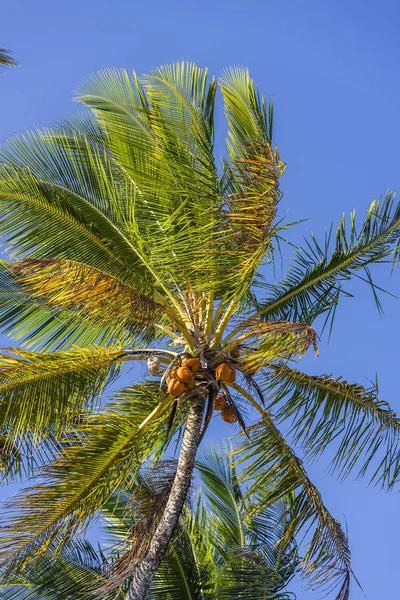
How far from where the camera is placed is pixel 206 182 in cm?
809

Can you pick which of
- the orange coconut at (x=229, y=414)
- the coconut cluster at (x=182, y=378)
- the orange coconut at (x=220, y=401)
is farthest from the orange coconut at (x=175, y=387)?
the orange coconut at (x=229, y=414)

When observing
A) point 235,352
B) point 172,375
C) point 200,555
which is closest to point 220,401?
point 235,352

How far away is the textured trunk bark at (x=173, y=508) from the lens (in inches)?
302

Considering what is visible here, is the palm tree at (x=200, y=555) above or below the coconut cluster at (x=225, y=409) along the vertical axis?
below

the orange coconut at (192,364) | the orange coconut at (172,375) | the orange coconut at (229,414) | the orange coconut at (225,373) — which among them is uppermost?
the orange coconut at (225,373)

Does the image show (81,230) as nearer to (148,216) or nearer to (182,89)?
(148,216)

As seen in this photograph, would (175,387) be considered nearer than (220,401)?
Yes

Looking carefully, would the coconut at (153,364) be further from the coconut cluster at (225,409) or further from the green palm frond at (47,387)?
the coconut cluster at (225,409)

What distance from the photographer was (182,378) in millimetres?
7605

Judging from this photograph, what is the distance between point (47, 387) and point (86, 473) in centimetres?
84

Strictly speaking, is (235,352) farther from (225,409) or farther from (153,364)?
(153,364)

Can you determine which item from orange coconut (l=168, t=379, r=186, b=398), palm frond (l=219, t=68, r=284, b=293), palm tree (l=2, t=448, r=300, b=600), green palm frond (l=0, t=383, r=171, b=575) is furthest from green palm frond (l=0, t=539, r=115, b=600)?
palm frond (l=219, t=68, r=284, b=293)

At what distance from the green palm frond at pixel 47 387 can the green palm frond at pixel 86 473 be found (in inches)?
9.2

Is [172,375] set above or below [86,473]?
above
